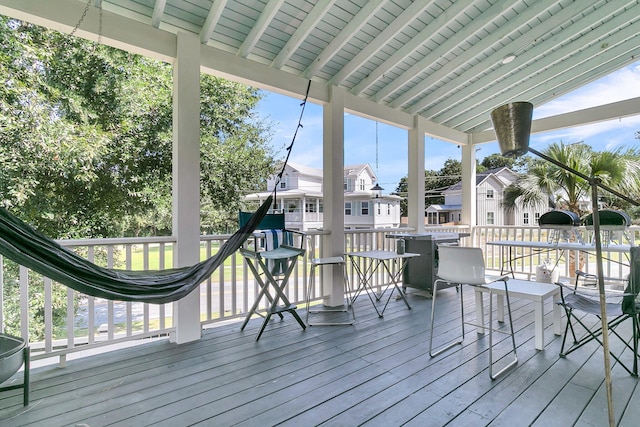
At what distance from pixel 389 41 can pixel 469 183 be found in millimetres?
3880

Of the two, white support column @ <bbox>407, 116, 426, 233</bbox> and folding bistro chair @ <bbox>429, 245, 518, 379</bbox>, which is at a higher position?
white support column @ <bbox>407, 116, 426, 233</bbox>

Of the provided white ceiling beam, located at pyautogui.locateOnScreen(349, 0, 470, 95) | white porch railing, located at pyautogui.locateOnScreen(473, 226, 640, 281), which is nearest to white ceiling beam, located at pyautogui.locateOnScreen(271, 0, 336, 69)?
white ceiling beam, located at pyautogui.locateOnScreen(349, 0, 470, 95)

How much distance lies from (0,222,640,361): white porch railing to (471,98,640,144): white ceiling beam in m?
1.78

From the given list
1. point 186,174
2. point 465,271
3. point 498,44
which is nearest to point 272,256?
point 186,174

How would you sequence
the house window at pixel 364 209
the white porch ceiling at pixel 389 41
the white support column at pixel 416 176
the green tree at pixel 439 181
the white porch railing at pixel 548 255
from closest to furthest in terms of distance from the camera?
1. the white porch ceiling at pixel 389 41
2. the white porch railing at pixel 548 255
3. the white support column at pixel 416 176
4. the house window at pixel 364 209
5. the green tree at pixel 439 181

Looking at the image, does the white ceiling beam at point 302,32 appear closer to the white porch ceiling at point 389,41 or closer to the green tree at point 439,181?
the white porch ceiling at point 389,41

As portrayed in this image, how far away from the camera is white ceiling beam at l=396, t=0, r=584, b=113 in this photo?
3502mm

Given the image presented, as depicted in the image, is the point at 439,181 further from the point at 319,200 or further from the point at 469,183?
the point at 469,183

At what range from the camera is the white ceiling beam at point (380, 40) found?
10.6 ft

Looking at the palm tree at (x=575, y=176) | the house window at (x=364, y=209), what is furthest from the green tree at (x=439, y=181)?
the palm tree at (x=575, y=176)

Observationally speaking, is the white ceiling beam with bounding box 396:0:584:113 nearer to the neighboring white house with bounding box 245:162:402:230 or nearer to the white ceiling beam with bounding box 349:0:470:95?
the white ceiling beam with bounding box 349:0:470:95

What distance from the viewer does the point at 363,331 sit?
→ 3250 millimetres

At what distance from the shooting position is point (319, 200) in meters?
14.3

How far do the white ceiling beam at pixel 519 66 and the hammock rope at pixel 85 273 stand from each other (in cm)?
452
